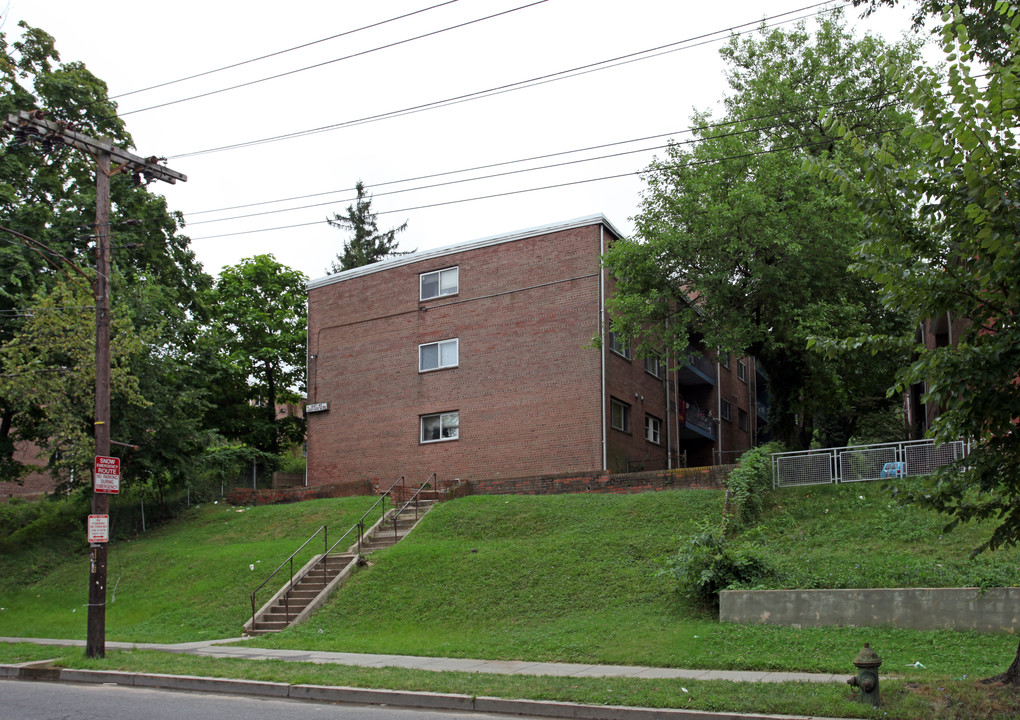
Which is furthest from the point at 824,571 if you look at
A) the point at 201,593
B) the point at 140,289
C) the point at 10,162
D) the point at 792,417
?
the point at 10,162

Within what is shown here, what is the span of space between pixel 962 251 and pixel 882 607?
710 centimetres

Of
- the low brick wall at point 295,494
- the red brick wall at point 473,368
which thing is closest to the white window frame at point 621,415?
the red brick wall at point 473,368

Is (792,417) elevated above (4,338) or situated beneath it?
situated beneath

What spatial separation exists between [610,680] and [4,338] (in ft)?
77.5

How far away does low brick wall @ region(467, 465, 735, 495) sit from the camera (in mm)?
23281

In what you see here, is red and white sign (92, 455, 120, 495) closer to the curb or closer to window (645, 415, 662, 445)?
the curb

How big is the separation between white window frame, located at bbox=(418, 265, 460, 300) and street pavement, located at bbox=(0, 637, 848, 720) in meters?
17.5

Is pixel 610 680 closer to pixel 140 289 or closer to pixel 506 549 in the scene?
pixel 506 549

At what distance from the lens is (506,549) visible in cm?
2052

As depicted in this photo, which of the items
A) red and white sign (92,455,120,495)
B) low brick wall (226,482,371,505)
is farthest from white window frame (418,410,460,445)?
red and white sign (92,455,120,495)

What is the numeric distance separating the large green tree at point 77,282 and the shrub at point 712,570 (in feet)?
52.3

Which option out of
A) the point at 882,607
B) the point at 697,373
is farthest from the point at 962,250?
the point at 697,373

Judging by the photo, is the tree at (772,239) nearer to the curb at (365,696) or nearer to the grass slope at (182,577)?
the grass slope at (182,577)

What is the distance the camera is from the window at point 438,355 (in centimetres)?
3173
